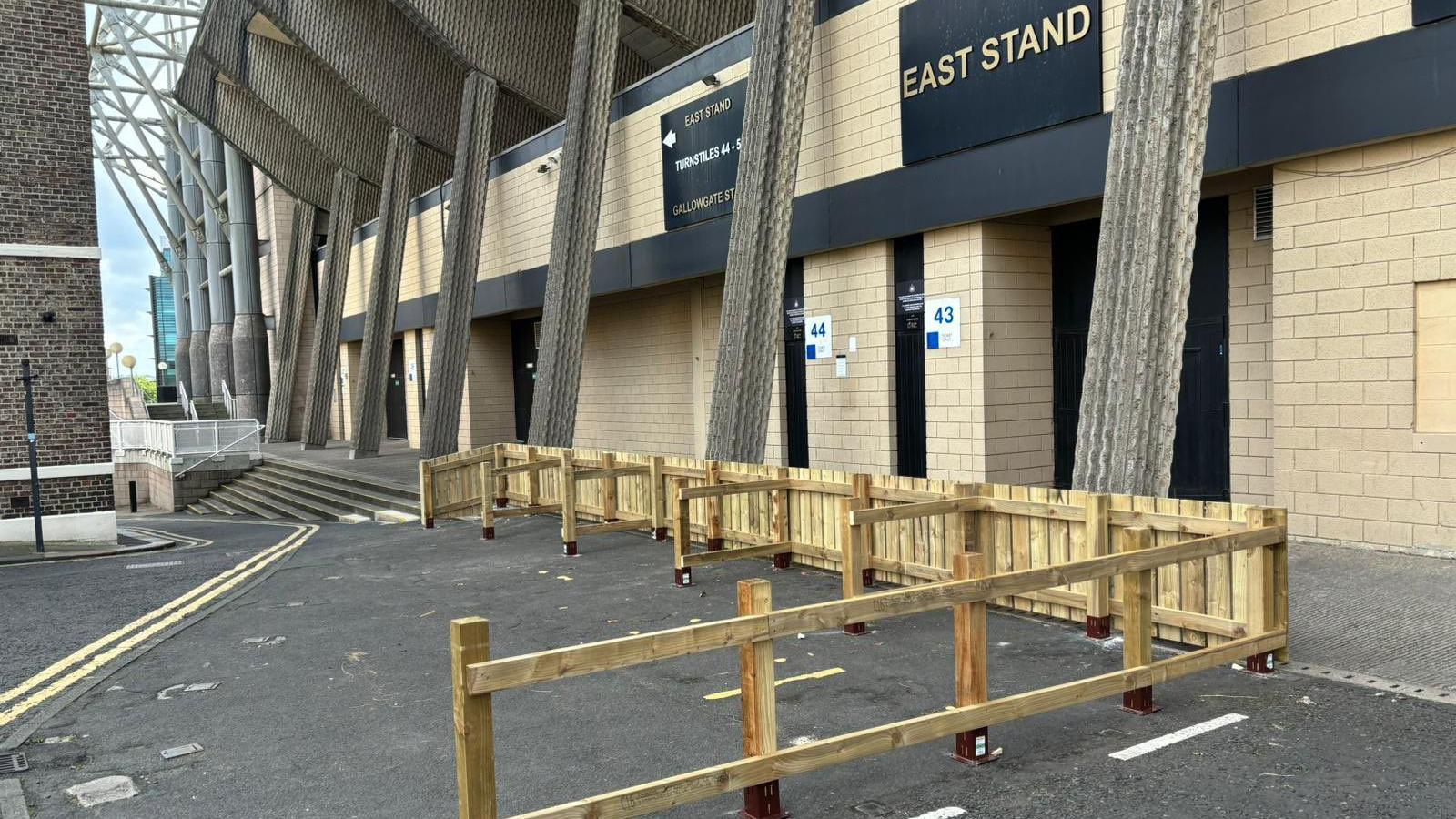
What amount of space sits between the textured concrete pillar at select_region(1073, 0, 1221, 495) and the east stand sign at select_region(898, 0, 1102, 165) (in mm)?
1649

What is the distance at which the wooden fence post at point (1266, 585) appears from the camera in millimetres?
6168

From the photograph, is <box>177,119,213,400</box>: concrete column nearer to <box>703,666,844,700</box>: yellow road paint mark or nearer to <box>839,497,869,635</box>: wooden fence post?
<box>839,497,869,635</box>: wooden fence post

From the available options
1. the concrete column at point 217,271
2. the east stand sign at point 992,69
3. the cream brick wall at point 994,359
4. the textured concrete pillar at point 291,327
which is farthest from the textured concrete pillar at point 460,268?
the concrete column at point 217,271

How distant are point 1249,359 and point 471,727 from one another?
9.87 metres

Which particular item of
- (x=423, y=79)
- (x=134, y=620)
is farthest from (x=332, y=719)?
(x=423, y=79)

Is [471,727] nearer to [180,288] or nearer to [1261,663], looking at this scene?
[1261,663]

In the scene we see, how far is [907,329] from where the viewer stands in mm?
13992

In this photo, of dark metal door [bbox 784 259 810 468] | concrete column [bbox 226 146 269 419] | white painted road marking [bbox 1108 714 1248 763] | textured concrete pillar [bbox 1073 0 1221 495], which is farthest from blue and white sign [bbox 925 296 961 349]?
concrete column [bbox 226 146 269 419]

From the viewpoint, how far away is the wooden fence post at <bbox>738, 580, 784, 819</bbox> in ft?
14.6

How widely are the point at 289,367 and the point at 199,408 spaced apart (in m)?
5.70

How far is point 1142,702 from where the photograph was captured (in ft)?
18.5

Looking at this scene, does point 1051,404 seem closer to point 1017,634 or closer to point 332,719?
point 1017,634

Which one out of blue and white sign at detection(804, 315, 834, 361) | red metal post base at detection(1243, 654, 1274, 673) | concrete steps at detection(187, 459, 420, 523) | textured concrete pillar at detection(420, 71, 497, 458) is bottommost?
concrete steps at detection(187, 459, 420, 523)

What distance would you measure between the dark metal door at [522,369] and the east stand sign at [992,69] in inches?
658
